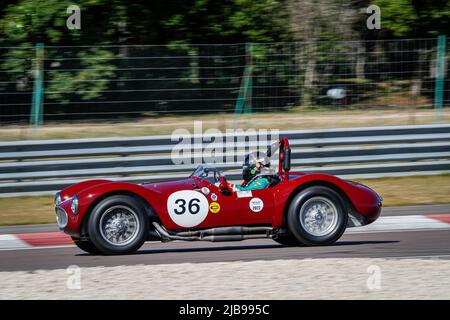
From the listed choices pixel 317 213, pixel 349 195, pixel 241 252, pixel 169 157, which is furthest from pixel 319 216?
pixel 169 157

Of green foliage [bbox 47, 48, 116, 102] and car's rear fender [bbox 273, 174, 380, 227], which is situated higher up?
green foliage [bbox 47, 48, 116, 102]

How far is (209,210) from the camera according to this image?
29.0 ft

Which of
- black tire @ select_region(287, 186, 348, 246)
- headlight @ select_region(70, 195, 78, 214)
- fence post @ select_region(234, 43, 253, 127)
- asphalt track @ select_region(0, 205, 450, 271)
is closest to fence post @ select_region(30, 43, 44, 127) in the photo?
fence post @ select_region(234, 43, 253, 127)

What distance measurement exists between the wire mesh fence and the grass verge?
5.56 feet

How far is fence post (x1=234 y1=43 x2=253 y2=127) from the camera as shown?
14234 millimetres

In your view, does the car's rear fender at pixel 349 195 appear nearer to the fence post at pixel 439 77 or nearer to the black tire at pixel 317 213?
the black tire at pixel 317 213

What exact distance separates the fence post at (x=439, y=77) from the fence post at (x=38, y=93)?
6831mm

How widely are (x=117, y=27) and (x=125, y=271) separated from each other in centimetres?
1092

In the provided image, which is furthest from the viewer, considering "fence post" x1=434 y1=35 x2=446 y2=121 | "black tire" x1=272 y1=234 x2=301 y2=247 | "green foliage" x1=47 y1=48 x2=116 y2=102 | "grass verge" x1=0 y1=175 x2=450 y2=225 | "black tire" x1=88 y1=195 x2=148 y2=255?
"fence post" x1=434 y1=35 x2=446 y2=121

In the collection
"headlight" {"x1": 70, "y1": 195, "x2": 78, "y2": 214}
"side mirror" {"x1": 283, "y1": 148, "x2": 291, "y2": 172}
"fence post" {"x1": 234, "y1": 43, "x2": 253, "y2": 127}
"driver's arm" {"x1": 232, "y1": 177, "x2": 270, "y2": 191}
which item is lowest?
"headlight" {"x1": 70, "y1": 195, "x2": 78, "y2": 214}

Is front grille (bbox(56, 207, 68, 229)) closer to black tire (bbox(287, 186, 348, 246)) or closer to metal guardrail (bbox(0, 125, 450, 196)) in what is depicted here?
black tire (bbox(287, 186, 348, 246))

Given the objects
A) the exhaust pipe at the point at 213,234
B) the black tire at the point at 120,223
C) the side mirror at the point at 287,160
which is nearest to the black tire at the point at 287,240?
the exhaust pipe at the point at 213,234
